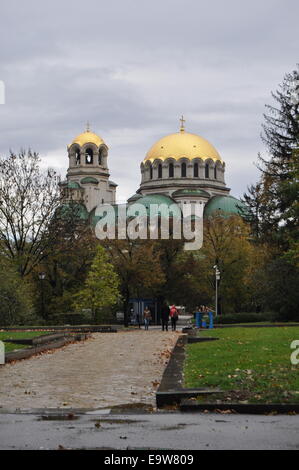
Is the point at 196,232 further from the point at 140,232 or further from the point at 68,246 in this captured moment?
the point at 68,246

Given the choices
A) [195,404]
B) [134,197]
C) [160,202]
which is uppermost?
[134,197]

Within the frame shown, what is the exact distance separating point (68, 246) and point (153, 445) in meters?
44.8

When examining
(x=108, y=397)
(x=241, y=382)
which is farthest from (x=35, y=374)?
(x=241, y=382)

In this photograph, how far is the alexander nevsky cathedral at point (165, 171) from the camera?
116 m

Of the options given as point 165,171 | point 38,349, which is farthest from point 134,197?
point 38,349

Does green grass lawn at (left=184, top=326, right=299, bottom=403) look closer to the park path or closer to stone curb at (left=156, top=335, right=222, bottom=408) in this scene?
stone curb at (left=156, top=335, right=222, bottom=408)

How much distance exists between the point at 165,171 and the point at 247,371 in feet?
346

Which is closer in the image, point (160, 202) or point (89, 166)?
point (160, 202)

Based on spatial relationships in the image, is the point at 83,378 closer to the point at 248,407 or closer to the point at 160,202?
the point at 248,407

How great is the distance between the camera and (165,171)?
11869 centimetres

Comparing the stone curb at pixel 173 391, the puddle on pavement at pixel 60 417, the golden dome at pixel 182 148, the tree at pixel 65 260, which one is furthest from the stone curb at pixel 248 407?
the golden dome at pixel 182 148

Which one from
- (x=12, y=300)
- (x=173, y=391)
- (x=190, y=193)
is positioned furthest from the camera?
(x=190, y=193)

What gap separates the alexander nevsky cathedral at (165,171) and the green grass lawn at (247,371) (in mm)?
93512

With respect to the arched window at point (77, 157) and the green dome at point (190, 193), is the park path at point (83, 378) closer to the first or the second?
the green dome at point (190, 193)
